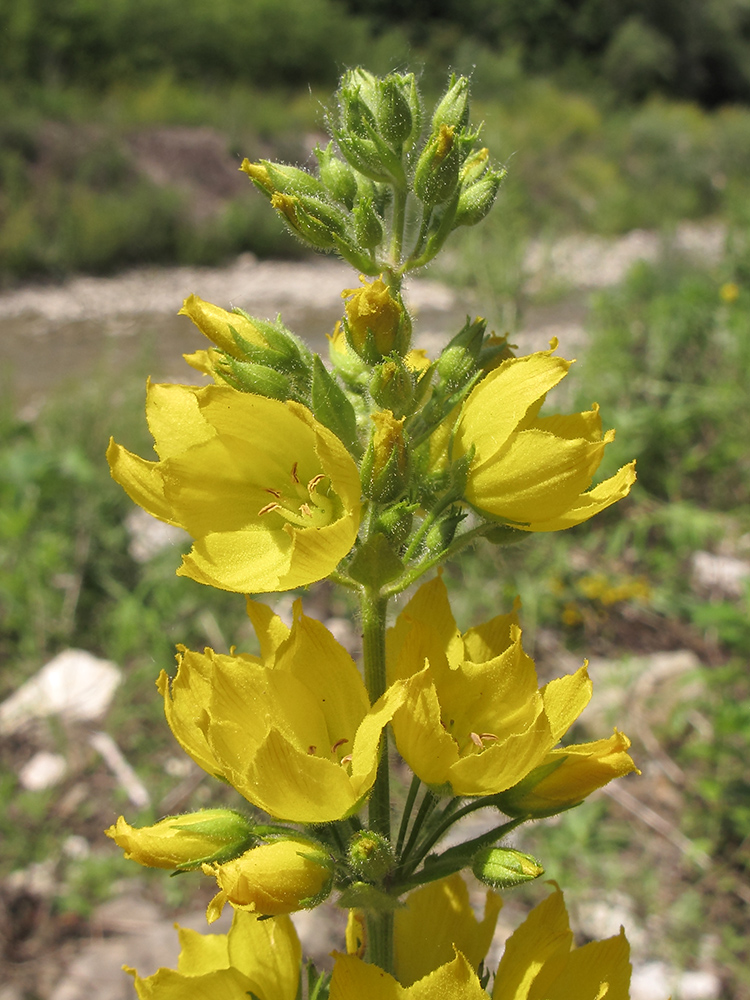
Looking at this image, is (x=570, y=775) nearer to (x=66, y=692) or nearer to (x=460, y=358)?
(x=460, y=358)

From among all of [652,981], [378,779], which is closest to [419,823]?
[378,779]

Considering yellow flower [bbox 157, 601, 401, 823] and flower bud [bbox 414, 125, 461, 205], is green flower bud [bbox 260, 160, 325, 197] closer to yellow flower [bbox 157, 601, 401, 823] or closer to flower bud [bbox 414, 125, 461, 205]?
flower bud [bbox 414, 125, 461, 205]

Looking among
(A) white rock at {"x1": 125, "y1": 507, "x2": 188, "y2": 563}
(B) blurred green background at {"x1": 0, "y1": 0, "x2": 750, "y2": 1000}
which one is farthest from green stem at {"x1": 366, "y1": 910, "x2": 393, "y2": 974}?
(A) white rock at {"x1": 125, "y1": 507, "x2": 188, "y2": 563}

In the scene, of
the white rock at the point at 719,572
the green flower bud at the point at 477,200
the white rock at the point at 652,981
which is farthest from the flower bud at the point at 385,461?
the white rock at the point at 719,572

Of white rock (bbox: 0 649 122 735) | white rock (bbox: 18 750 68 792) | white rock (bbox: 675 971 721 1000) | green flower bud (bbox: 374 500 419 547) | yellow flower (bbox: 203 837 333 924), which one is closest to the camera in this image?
yellow flower (bbox: 203 837 333 924)

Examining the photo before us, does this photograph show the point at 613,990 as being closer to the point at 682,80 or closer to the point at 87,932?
the point at 87,932

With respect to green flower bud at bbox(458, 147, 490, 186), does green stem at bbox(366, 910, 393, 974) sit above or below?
below
